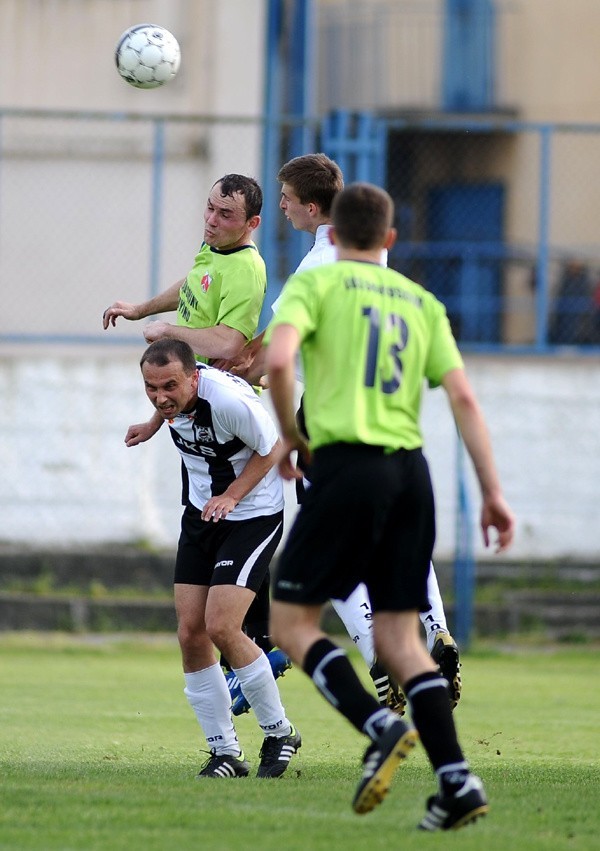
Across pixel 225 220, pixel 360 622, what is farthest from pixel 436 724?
pixel 225 220

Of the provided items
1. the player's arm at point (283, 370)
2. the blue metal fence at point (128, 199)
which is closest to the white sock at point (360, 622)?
the player's arm at point (283, 370)

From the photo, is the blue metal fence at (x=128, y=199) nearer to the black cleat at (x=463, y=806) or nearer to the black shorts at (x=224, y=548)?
the black shorts at (x=224, y=548)

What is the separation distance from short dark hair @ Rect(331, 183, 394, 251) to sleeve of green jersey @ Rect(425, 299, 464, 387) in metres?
0.31

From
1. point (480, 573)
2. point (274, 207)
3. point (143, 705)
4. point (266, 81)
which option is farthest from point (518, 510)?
point (143, 705)

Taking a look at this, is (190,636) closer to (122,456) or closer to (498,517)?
(498,517)

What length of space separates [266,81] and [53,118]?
8.94 ft

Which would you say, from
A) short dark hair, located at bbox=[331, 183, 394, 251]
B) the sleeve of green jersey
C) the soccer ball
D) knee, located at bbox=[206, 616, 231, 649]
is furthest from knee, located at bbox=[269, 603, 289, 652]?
the soccer ball

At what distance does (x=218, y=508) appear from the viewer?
621 centimetres

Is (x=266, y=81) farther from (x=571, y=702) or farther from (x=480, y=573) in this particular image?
(x=571, y=702)

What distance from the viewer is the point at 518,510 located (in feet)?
51.3

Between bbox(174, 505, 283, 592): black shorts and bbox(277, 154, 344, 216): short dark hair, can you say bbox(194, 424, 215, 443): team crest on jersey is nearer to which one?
bbox(174, 505, 283, 592): black shorts

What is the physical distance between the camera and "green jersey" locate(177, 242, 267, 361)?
6848mm

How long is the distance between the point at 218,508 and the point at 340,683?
4.98 ft

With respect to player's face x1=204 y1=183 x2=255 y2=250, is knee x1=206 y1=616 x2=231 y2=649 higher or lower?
lower
